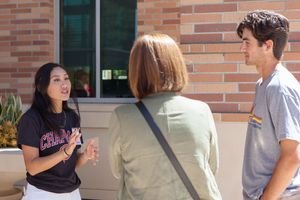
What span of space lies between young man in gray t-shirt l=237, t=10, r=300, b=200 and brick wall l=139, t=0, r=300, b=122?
1349mm

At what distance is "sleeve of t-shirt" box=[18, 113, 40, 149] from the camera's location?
288 cm

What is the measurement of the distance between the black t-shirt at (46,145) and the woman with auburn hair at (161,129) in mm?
972

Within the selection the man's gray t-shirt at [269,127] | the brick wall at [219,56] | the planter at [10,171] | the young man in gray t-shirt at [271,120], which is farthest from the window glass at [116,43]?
the man's gray t-shirt at [269,127]

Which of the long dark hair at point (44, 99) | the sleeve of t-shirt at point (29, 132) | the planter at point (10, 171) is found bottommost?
the planter at point (10, 171)

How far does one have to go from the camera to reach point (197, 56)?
3951 mm

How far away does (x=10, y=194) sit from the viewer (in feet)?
15.2

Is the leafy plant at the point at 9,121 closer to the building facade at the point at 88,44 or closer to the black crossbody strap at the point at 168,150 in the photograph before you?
the building facade at the point at 88,44

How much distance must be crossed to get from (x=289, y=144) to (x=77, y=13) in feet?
13.7

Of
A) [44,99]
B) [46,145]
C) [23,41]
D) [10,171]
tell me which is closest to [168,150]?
[46,145]

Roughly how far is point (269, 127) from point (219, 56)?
1.68 m

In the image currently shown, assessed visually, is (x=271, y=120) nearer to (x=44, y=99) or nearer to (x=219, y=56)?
(x=44, y=99)

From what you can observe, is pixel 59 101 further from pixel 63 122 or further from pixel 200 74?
pixel 200 74

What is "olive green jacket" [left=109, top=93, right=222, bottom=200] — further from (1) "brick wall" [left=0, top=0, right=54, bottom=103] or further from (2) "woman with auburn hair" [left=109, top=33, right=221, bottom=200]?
(1) "brick wall" [left=0, top=0, right=54, bottom=103]

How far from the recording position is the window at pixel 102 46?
570cm
